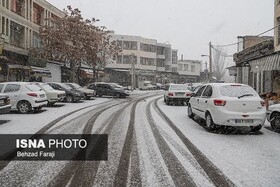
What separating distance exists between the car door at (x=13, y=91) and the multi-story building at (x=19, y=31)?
417 inches

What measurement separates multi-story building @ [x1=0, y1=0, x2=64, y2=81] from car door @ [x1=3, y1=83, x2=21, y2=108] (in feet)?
34.8

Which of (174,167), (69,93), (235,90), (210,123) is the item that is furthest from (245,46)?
(174,167)

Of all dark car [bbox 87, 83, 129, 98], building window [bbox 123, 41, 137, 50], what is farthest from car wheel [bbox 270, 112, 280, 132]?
building window [bbox 123, 41, 137, 50]

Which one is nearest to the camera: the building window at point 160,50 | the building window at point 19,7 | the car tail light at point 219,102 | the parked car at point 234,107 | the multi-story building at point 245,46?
the parked car at point 234,107

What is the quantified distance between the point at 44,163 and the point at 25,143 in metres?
2.19

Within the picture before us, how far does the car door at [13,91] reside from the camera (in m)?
14.8

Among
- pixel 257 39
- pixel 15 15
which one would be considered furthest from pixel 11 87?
pixel 257 39

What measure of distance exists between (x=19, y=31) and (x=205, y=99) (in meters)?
26.7

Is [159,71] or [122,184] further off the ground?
[159,71]

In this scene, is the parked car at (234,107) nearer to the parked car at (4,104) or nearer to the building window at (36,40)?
the parked car at (4,104)

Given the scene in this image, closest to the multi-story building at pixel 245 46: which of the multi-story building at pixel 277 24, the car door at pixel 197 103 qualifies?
the multi-story building at pixel 277 24

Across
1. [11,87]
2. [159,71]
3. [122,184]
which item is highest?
[159,71]

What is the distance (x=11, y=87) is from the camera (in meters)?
14.9

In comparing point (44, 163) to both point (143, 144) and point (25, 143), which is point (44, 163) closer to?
point (25, 143)
